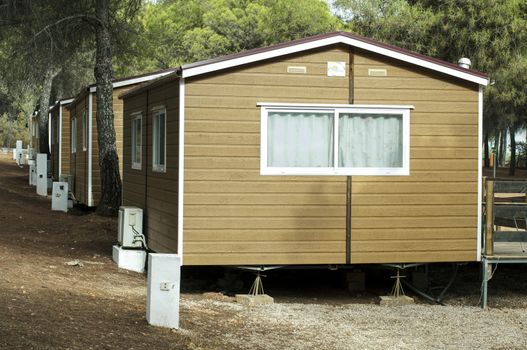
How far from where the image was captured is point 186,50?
43.6 metres

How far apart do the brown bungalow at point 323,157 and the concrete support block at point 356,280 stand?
0.72 meters

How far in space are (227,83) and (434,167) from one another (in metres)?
2.85

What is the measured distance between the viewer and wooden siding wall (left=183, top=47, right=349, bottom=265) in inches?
396

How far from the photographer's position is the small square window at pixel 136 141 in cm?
1297

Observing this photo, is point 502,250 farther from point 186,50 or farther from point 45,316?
point 186,50

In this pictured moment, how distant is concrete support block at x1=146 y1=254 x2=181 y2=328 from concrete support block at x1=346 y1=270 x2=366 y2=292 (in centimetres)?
408

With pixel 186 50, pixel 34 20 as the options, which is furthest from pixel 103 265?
pixel 186 50

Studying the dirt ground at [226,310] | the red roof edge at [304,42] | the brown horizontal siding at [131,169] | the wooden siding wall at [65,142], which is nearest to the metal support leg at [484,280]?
the dirt ground at [226,310]

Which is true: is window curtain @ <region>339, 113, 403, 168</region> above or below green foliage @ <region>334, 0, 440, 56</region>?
below

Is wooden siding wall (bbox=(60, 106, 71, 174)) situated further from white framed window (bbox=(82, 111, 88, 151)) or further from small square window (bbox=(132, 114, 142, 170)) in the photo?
small square window (bbox=(132, 114, 142, 170))

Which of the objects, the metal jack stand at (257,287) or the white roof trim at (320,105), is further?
the metal jack stand at (257,287)

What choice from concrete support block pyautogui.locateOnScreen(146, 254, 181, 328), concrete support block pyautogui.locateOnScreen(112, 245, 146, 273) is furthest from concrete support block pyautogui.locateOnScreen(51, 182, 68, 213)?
concrete support block pyautogui.locateOnScreen(146, 254, 181, 328)

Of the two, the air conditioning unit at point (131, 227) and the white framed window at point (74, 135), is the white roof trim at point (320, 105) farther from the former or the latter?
the white framed window at point (74, 135)

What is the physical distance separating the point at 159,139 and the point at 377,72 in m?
3.22
